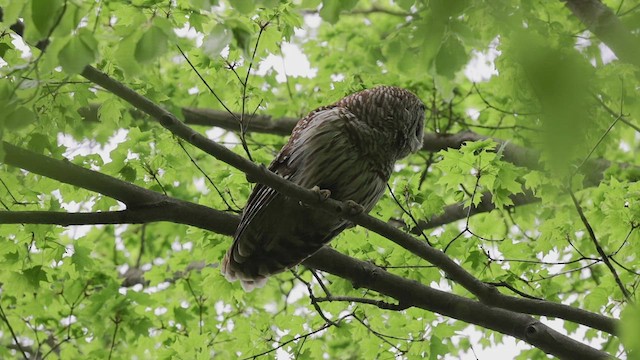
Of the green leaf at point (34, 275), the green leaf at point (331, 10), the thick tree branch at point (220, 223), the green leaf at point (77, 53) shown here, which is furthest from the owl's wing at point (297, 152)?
the green leaf at point (77, 53)

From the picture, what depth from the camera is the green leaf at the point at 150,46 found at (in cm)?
298

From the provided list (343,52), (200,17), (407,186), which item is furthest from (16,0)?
(343,52)

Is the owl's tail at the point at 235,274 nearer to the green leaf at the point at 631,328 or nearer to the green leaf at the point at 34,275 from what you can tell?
the green leaf at the point at 34,275

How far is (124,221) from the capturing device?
4.22m

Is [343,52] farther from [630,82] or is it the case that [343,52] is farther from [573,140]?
[573,140]

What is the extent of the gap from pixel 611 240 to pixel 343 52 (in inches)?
157

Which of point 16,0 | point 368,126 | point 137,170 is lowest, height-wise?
point 16,0

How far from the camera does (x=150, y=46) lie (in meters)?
2.99

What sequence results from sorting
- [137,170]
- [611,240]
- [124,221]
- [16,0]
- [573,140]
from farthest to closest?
[137,170] → [611,240] → [124,221] → [16,0] → [573,140]

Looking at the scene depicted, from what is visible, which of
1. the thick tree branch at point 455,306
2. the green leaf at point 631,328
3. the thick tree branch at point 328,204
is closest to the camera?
the green leaf at point 631,328

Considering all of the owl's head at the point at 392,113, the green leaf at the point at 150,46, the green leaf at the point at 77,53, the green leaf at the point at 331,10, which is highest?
the owl's head at the point at 392,113

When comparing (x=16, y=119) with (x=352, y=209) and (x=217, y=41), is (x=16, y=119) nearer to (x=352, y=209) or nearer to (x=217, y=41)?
(x=217, y=41)

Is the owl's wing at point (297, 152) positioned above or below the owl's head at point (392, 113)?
Result: below

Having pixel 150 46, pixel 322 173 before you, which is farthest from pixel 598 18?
pixel 150 46
